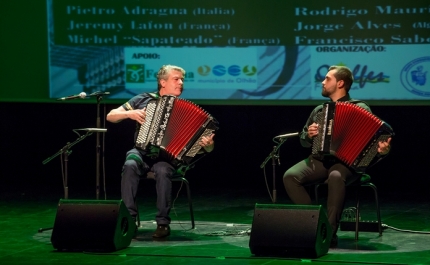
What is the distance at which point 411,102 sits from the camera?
7.63 m

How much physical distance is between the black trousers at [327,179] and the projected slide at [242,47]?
215cm

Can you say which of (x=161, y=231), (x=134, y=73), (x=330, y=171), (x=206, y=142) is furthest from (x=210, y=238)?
(x=134, y=73)

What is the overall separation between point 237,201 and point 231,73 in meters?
1.16

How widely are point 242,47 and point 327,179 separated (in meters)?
2.53

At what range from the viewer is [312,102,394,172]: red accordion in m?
5.44

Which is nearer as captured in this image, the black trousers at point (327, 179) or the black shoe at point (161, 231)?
the black trousers at point (327, 179)

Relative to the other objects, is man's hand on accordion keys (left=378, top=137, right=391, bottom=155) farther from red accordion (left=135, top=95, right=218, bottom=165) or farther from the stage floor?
red accordion (left=135, top=95, right=218, bottom=165)

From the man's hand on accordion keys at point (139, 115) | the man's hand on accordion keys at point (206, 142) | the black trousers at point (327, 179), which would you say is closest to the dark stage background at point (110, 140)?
the man's hand on accordion keys at point (139, 115)

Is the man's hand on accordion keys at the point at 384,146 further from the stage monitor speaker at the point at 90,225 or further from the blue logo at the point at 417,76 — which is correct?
the blue logo at the point at 417,76

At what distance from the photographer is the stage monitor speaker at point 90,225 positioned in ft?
17.1

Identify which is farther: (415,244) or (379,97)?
(379,97)

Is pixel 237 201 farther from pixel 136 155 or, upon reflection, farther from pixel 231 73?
pixel 136 155

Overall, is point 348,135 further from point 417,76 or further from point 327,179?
point 417,76

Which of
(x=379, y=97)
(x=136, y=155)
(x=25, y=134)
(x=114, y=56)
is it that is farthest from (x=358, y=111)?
(x=25, y=134)
